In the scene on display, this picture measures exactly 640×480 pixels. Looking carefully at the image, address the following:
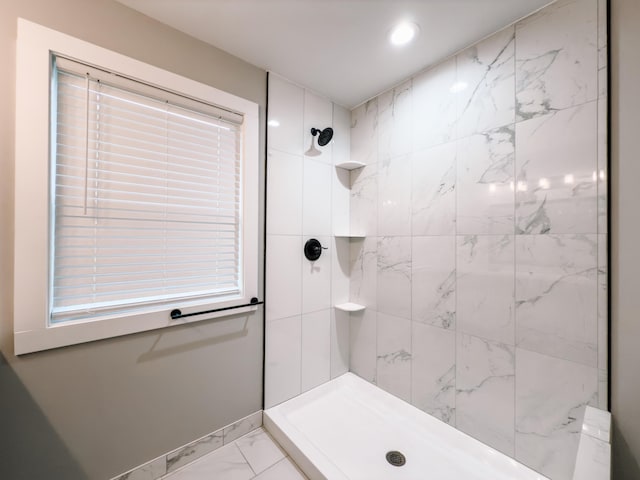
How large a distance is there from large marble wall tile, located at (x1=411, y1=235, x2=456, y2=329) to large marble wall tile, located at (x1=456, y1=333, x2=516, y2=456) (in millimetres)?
164

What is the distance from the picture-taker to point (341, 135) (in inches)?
83.3

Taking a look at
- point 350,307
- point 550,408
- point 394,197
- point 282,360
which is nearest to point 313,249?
point 350,307

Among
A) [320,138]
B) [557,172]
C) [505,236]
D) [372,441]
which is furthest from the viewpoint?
[320,138]

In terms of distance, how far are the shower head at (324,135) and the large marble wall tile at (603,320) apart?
1.52m

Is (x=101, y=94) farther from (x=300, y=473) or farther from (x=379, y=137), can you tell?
(x=300, y=473)

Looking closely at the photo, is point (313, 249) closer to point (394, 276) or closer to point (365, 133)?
point (394, 276)

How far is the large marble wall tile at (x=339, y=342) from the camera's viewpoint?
2053mm

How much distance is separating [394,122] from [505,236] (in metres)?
1.06

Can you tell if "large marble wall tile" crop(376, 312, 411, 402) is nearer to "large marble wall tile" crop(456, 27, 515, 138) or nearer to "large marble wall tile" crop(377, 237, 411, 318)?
"large marble wall tile" crop(377, 237, 411, 318)

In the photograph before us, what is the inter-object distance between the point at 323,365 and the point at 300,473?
699 mm

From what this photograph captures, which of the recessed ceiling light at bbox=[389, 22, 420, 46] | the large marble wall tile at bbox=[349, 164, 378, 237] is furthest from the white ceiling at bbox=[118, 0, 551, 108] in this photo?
the large marble wall tile at bbox=[349, 164, 378, 237]

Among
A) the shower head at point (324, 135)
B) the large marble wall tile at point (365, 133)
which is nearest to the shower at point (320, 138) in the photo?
the shower head at point (324, 135)

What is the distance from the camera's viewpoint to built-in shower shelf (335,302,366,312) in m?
1.98

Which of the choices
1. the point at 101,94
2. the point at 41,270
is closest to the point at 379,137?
the point at 101,94
